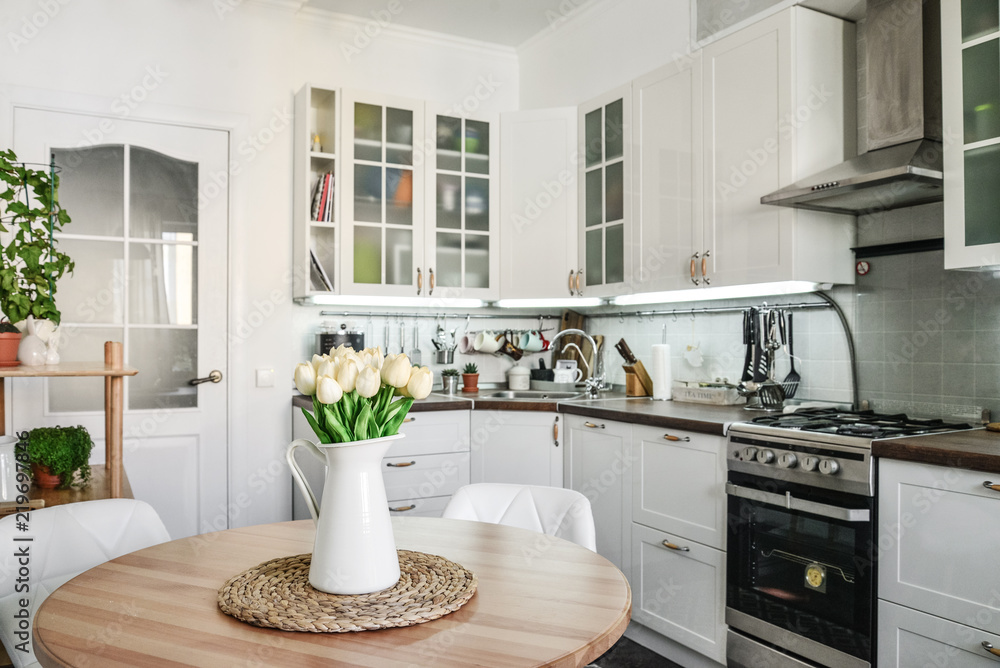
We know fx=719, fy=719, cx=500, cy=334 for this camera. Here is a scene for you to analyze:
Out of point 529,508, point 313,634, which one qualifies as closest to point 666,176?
point 529,508

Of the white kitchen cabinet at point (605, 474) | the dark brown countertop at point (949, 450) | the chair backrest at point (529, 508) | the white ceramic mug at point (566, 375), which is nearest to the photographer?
the dark brown countertop at point (949, 450)

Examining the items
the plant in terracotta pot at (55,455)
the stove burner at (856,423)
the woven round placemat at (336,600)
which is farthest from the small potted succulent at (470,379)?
the woven round placemat at (336,600)

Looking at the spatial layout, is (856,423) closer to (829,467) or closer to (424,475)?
(829,467)

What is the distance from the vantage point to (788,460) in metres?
2.24

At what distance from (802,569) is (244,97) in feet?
10.6

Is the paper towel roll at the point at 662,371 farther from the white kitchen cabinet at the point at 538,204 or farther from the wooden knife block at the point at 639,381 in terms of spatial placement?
the white kitchen cabinet at the point at 538,204

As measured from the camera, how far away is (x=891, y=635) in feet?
6.51

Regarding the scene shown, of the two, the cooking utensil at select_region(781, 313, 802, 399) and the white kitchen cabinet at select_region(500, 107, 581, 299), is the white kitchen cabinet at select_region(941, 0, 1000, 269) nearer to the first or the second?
the cooking utensil at select_region(781, 313, 802, 399)

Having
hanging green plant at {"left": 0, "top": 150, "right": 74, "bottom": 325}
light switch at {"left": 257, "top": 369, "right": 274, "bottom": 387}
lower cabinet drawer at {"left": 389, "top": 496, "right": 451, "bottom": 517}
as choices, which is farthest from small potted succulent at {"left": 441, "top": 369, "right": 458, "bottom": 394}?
hanging green plant at {"left": 0, "top": 150, "right": 74, "bottom": 325}

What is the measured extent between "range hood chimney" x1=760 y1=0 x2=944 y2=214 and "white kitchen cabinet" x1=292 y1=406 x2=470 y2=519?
67.3 inches

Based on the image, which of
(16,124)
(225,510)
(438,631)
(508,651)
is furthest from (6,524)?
(16,124)

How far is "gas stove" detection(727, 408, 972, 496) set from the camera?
81.2 inches

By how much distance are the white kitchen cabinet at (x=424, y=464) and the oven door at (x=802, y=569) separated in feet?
4.48

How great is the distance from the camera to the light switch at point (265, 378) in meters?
3.61
